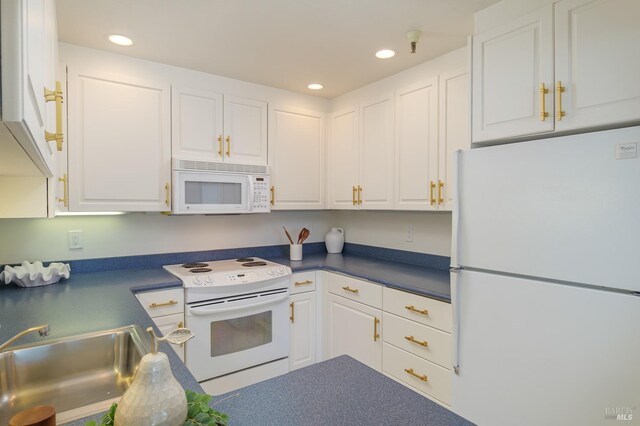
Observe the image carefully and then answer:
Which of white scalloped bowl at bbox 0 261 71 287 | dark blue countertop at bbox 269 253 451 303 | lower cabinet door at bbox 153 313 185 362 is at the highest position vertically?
white scalloped bowl at bbox 0 261 71 287

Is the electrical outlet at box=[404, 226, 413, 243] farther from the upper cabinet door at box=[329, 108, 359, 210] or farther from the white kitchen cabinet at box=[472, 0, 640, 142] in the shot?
the white kitchen cabinet at box=[472, 0, 640, 142]

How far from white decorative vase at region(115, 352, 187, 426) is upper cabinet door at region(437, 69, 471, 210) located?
1.95 m

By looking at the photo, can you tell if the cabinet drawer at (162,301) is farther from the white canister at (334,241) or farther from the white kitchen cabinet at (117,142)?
the white canister at (334,241)

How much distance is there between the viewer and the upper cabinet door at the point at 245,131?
2.65 m

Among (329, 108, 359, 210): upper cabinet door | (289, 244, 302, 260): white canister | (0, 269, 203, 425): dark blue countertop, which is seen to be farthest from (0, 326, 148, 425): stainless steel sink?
(329, 108, 359, 210): upper cabinet door

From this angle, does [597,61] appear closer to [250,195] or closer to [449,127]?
[449,127]

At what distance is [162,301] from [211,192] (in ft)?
2.65

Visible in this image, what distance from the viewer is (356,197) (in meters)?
2.91

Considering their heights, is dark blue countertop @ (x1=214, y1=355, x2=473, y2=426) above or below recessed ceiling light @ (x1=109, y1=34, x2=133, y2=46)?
below

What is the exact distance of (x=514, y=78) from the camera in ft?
5.31

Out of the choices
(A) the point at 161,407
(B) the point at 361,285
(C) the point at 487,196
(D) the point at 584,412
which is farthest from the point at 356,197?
(A) the point at 161,407

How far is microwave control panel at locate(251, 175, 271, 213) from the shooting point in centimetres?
270

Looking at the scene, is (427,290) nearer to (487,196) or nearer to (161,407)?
(487,196)

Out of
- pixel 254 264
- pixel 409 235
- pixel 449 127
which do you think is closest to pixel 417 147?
pixel 449 127
